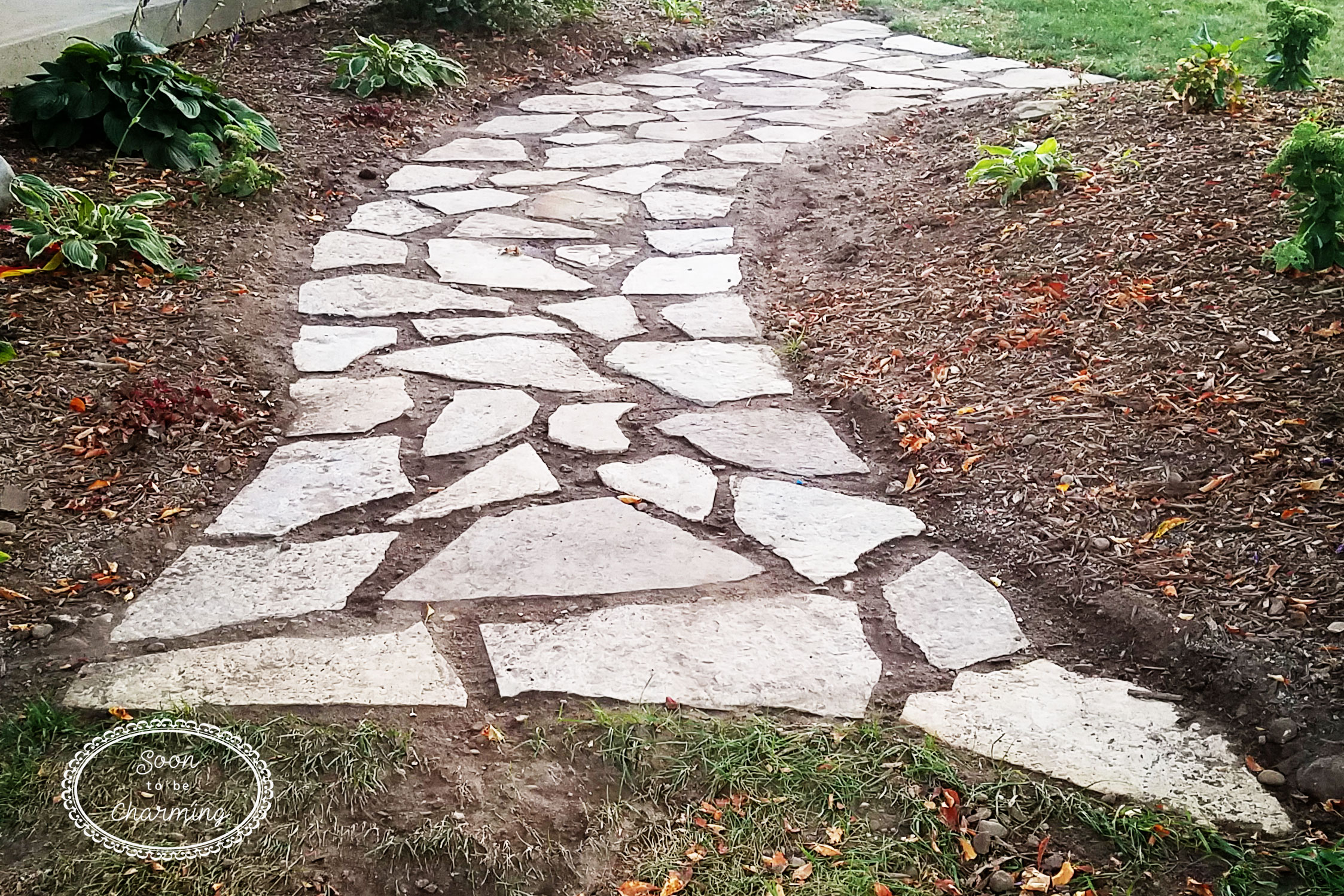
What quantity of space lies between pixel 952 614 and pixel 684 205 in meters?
2.88

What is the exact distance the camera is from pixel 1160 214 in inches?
143

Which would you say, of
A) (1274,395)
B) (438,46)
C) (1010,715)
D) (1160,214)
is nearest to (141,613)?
(1010,715)

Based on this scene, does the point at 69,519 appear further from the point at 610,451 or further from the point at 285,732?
the point at 610,451

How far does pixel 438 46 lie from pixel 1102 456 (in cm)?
508

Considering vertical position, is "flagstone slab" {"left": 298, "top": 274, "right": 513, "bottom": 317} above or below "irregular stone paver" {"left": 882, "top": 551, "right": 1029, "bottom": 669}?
above

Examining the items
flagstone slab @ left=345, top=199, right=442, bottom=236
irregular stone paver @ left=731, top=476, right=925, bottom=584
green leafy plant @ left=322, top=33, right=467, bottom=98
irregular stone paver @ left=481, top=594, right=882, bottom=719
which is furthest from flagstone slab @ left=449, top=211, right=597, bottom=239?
irregular stone paver @ left=481, top=594, right=882, bottom=719

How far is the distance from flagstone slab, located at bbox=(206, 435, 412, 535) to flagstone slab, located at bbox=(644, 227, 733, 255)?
1772mm

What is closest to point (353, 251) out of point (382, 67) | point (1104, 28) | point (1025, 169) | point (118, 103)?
point (118, 103)

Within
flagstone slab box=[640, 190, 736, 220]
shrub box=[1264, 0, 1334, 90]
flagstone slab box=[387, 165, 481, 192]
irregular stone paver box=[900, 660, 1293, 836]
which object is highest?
shrub box=[1264, 0, 1334, 90]

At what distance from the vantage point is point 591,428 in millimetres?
3174

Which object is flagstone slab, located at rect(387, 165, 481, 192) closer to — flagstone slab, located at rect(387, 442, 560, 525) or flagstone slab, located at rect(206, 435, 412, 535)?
flagstone slab, located at rect(206, 435, 412, 535)

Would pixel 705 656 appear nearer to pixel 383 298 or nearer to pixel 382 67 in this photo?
pixel 383 298

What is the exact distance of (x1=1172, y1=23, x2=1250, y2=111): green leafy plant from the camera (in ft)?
14.1

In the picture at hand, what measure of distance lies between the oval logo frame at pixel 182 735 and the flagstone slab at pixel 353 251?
8.13 ft
